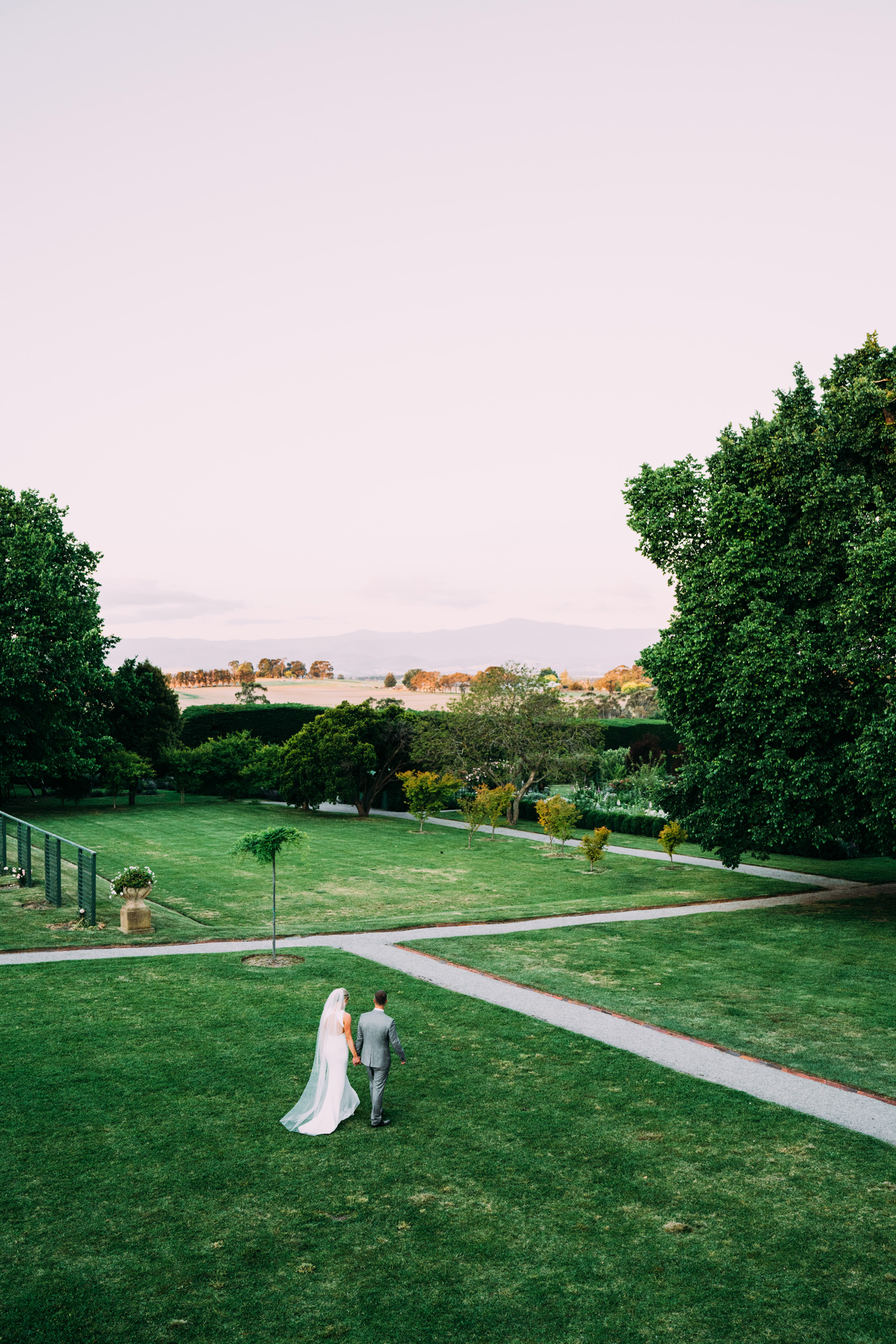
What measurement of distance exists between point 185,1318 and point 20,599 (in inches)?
1244

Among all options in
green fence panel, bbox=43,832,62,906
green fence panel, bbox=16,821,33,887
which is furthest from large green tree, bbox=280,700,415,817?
green fence panel, bbox=43,832,62,906

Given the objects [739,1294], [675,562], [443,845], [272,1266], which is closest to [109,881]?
[443,845]

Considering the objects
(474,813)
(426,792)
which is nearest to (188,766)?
(426,792)

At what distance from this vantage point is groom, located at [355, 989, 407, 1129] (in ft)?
32.1

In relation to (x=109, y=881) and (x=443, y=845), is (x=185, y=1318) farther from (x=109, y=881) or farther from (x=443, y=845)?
(x=443, y=845)

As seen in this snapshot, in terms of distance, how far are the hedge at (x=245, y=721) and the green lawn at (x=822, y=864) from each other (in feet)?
76.4

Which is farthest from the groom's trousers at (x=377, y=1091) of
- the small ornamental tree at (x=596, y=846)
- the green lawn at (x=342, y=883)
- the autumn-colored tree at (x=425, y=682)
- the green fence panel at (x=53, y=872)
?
the autumn-colored tree at (x=425, y=682)

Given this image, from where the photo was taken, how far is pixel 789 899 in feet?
78.4

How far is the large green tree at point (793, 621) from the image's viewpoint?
19016 mm

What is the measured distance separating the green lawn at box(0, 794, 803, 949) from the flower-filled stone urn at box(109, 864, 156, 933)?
31 centimetres

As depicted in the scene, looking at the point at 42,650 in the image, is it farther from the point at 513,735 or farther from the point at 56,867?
the point at 513,735

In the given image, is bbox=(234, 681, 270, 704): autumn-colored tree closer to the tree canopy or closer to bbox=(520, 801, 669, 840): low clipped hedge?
the tree canopy

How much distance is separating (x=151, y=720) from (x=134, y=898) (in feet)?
99.4

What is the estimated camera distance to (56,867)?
20.7 m
